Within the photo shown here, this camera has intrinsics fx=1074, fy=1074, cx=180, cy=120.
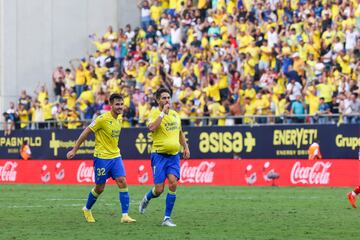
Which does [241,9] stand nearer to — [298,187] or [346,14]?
[346,14]

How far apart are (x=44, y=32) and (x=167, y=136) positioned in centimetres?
2961

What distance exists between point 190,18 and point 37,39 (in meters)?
8.87

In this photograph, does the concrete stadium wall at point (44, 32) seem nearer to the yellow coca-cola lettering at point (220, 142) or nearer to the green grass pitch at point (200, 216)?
the yellow coca-cola lettering at point (220, 142)

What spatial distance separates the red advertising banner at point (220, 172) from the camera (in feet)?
103

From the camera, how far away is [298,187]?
3131 cm

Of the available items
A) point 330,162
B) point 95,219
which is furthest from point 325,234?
point 330,162

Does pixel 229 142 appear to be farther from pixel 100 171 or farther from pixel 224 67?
pixel 100 171

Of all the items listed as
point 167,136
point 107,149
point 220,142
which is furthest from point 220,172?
point 167,136

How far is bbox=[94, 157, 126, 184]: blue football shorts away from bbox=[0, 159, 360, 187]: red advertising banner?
44.8 feet

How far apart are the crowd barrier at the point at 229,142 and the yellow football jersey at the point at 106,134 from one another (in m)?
15.4

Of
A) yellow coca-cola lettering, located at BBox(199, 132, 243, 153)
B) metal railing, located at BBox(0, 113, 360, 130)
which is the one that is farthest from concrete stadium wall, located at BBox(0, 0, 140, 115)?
yellow coca-cola lettering, located at BBox(199, 132, 243, 153)

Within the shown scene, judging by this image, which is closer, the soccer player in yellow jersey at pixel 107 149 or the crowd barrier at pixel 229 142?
the soccer player in yellow jersey at pixel 107 149

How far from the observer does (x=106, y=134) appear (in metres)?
18.2

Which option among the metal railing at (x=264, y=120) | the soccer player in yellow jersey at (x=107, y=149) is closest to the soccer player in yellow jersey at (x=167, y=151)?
the soccer player in yellow jersey at (x=107, y=149)
